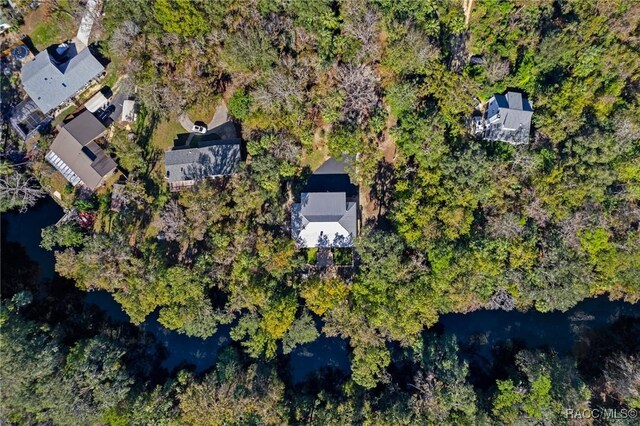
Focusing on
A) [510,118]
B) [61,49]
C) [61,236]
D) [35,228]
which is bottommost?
[61,236]

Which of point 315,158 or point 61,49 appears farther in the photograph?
point 61,49

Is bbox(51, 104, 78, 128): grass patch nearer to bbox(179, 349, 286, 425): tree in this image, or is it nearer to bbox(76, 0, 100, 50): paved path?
bbox(76, 0, 100, 50): paved path

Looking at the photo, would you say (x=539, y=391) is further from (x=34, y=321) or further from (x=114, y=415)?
(x=34, y=321)

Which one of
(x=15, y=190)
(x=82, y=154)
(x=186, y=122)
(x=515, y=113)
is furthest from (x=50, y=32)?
(x=515, y=113)

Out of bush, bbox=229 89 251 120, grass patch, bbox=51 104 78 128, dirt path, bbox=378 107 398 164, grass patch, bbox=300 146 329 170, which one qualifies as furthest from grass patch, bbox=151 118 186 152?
dirt path, bbox=378 107 398 164

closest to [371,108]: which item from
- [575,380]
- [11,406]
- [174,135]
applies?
[174,135]

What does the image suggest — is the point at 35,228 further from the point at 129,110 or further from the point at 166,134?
the point at 166,134
